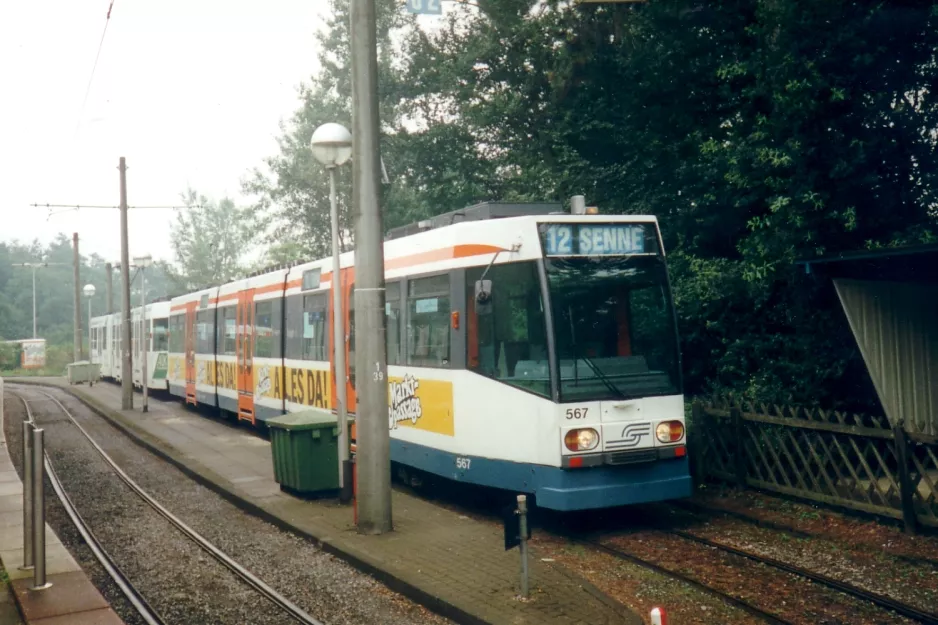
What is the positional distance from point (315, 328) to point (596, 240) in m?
6.95

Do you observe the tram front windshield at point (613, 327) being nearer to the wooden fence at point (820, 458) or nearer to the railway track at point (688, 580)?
the railway track at point (688, 580)

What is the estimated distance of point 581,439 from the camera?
8953 mm

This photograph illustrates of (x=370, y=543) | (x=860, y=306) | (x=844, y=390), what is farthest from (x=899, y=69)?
(x=370, y=543)

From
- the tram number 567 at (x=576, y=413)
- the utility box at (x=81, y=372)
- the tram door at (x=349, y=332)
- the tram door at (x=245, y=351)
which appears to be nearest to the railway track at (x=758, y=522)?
the tram number 567 at (x=576, y=413)

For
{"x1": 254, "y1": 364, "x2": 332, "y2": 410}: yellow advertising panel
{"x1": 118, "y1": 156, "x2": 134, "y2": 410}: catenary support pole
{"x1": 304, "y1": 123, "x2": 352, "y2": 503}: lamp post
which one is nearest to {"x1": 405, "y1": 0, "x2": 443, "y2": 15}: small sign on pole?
{"x1": 304, "y1": 123, "x2": 352, "y2": 503}: lamp post

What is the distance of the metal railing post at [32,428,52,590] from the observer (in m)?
7.32

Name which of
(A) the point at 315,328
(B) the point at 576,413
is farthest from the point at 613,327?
(A) the point at 315,328

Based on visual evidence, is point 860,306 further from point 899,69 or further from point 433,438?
point 433,438

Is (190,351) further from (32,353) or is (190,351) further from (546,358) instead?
(32,353)

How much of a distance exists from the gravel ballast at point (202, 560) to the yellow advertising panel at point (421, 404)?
205cm

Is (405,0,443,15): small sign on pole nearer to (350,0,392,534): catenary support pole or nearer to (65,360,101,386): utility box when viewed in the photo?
(350,0,392,534): catenary support pole

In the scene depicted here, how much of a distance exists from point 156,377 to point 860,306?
24.4 metres

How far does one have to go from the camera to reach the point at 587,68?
19.5 metres

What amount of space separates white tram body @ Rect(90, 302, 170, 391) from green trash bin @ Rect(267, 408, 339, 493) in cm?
1319
